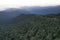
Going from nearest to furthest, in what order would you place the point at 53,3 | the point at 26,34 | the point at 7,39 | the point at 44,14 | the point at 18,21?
the point at 53,3
the point at 44,14
the point at 18,21
the point at 26,34
the point at 7,39

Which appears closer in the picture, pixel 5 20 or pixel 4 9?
pixel 4 9

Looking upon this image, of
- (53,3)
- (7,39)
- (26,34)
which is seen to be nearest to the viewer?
(53,3)

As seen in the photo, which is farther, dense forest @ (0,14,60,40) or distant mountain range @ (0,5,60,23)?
dense forest @ (0,14,60,40)

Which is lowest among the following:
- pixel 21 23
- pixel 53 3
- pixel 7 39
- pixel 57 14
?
pixel 7 39

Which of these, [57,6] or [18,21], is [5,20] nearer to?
[18,21]

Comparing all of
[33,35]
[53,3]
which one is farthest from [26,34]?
[53,3]

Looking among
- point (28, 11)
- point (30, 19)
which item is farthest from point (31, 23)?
point (28, 11)

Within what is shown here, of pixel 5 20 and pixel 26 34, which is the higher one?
pixel 5 20

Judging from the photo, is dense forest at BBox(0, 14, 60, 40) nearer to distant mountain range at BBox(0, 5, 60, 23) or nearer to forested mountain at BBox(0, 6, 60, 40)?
forested mountain at BBox(0, 6, 60, 40)

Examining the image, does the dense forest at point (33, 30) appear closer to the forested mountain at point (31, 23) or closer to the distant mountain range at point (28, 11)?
the forested mountain at point (31, 23)
